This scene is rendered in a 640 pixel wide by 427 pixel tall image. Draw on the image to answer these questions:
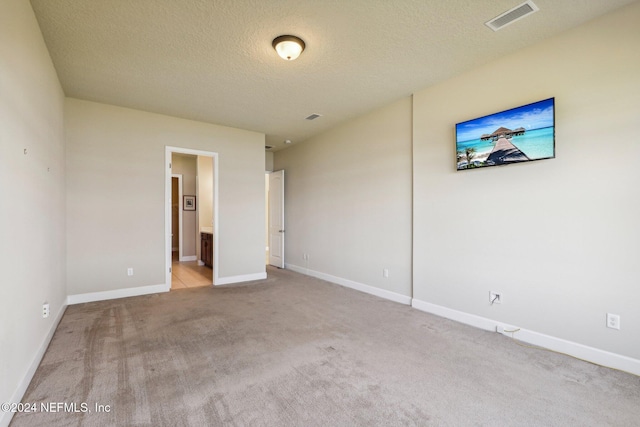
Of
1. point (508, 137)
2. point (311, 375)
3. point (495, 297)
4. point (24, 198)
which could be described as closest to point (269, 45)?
point (24, 198)

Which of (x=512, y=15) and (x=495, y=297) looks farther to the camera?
(x=495, y=297)

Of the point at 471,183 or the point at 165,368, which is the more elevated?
the point at 471,183

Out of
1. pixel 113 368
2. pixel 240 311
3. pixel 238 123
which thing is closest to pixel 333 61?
pixel 238 123

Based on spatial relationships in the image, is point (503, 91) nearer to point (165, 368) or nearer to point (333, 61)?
point (333, 61)

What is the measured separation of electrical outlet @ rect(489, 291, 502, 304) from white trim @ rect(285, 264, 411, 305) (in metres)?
1.12

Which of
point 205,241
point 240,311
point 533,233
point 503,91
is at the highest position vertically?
point 503,91

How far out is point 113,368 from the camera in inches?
92.3

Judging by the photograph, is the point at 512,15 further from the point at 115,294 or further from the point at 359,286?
the point at 115,294

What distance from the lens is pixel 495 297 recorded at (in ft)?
10.2

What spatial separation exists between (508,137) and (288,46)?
233 centimetres

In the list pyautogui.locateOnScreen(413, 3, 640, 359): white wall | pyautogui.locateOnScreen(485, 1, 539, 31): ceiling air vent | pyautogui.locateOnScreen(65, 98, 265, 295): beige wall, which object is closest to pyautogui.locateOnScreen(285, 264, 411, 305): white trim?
pyautogui.locateOnScreen(413, 3, 640, 359): white wall

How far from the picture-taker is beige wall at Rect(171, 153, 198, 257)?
7934mm

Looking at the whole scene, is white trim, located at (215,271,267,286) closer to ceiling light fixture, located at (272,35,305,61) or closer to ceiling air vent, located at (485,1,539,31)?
ceiling light fixture, located at (272,35,305,61)

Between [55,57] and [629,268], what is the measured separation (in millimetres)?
5656
